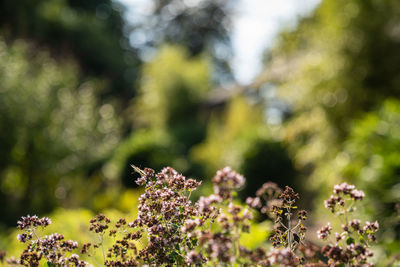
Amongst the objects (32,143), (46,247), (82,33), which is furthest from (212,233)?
(82,33)

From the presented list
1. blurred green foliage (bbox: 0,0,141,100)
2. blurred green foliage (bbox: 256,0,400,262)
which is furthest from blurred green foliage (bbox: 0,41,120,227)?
blurred green foliage (bbox: 0,0,141,100)

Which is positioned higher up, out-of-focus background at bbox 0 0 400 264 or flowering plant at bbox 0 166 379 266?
out-of-focus background at bbox 0 0 400 264

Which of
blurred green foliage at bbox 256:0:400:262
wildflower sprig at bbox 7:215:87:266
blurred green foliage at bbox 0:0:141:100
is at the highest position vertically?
blurred green foliage at bbox 0:0:141:100

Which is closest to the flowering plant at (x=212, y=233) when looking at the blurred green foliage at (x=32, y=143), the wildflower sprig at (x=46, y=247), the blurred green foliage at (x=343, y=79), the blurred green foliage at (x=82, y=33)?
Result: the wildflower sprig at (x=46, y=247)

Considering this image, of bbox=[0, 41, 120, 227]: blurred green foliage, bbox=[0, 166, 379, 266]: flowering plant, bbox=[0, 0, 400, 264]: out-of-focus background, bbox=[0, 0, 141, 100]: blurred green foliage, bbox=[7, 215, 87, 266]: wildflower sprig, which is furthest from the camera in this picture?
bbox=[0, 0, 141, 100]: blurred green foliage

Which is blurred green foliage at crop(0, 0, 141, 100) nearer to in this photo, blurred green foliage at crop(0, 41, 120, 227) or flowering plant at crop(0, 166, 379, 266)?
blurred green foliage at crop(0, 41, 120, 227)

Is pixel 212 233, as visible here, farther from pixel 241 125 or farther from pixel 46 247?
pixel 241 125

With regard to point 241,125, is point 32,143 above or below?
below

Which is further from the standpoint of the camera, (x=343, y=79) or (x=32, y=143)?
(x=32, y=143)

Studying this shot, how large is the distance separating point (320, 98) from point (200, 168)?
425cm

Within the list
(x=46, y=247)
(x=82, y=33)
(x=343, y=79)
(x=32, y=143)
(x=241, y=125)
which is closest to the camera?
(x=46, y=247)

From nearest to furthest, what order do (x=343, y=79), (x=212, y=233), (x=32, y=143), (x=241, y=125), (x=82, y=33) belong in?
(x=212, y=233), (x=343, y=79), (x=32, y=143), (x=241, y=125), (x=82, y=33)

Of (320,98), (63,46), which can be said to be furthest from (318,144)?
(63,46)

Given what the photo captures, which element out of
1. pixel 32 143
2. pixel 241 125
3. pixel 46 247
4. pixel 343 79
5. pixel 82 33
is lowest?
pixel 46 247
